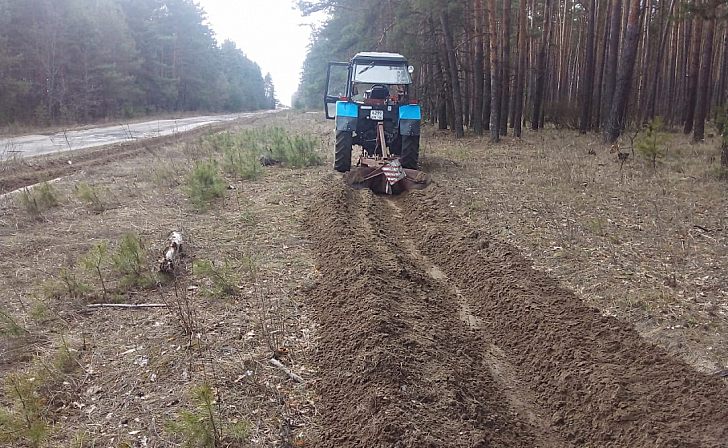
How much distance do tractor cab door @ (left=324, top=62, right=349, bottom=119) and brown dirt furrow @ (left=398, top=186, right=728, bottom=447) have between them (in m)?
6.98

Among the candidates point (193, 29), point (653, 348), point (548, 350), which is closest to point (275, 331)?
point (548, 350)

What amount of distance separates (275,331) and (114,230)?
412cm

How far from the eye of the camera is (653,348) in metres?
4.27

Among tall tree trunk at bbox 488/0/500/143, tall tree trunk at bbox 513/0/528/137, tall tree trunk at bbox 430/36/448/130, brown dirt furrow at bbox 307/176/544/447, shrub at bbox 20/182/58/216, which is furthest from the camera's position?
tall tree trunk at bbox 430/36/448/130

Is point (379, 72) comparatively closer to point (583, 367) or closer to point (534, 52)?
point (583, 367)

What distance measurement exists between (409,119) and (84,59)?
2736cm

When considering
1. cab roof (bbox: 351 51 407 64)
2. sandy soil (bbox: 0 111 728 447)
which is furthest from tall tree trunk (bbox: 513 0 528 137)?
sandy soil (bbox: 0 111 728 447)

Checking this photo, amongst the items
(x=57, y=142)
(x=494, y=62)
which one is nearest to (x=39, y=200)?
(x=57, y=142)

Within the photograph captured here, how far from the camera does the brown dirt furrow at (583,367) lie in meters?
3.48

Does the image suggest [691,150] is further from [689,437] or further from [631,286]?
[689,437]

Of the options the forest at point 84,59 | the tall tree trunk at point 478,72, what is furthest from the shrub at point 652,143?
the forest at point 84,59

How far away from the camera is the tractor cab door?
40.9 ft

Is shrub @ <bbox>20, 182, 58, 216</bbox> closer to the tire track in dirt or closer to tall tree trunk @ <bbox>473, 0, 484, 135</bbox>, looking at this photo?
the tire track in dirt

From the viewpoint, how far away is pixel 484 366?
4488 mm
